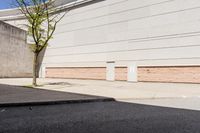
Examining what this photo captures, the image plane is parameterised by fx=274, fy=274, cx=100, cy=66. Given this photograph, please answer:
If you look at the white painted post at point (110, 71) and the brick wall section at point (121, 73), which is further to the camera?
the white painted post at point (110, 71)

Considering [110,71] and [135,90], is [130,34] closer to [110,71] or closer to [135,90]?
[110,71]

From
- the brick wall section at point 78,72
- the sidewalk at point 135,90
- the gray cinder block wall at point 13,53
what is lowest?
the sidewalk at point 135,90

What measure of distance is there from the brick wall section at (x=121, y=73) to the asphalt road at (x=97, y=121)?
584 inches

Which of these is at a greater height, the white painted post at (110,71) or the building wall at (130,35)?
the building wall at (130,35)

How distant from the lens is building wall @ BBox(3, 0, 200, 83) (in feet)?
66.6

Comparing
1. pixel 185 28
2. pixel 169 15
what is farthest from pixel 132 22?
pixel 185 28

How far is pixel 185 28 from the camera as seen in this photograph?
66.5 feet

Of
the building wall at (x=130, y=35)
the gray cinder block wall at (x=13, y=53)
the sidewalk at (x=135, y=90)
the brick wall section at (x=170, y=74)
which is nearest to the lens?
the sidewalk at (x=135, y=90)

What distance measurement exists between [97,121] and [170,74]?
1493 cm

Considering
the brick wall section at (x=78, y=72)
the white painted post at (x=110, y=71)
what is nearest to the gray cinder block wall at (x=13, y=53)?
the brick wall section at (x=78, y=72)

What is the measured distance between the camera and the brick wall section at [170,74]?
1973 cm

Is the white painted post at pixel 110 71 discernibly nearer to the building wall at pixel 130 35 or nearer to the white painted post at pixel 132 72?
the building wall at pixel 130 35

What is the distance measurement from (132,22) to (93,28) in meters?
4.84

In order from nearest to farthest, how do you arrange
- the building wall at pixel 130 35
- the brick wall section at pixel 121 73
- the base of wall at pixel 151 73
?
the base of wall at pixel 151 73
the building wall at pixel 130 35
the brick wall section at pixel 121 73
